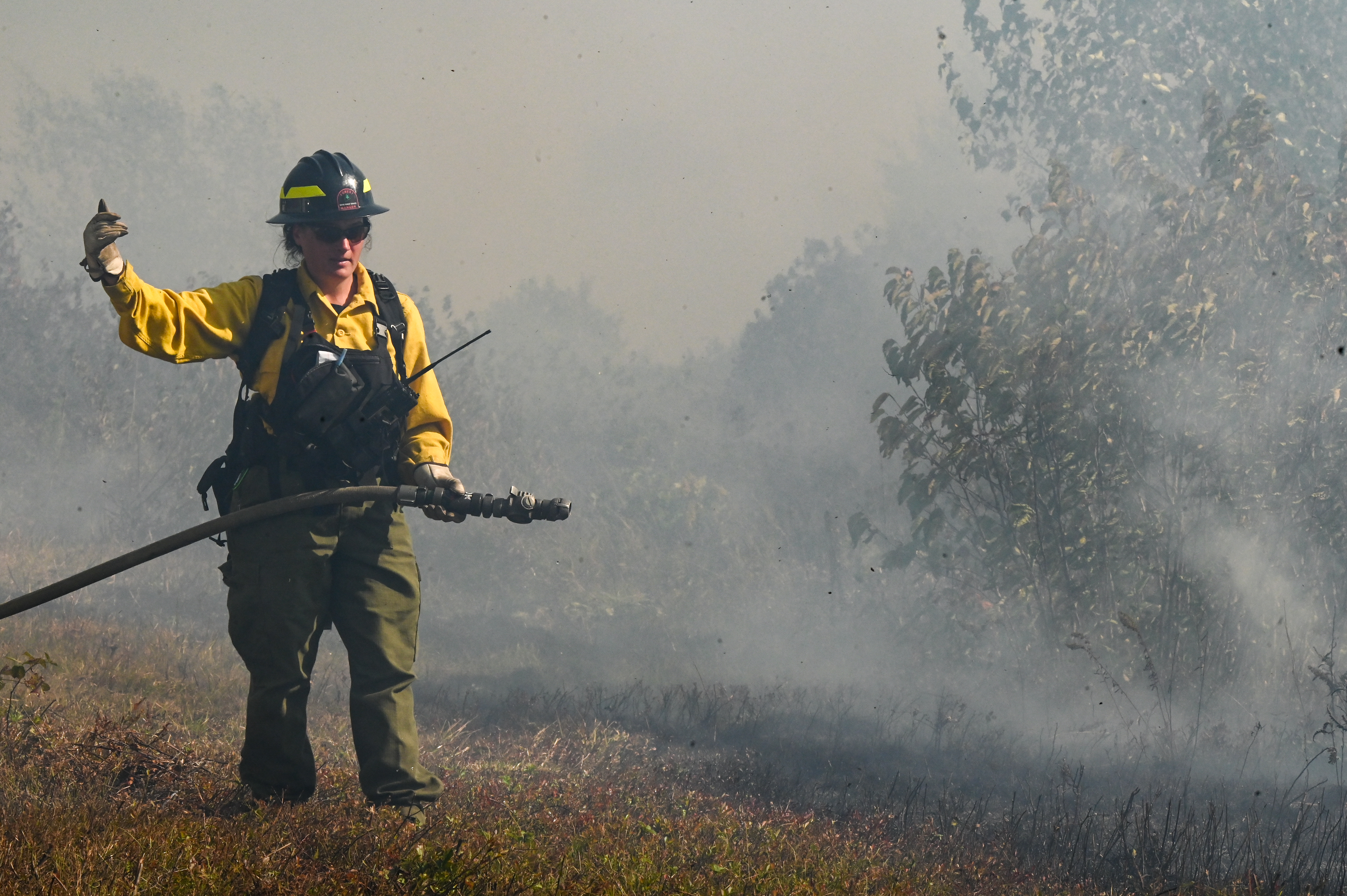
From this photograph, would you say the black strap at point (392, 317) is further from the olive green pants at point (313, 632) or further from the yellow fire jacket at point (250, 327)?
the olive green pants at point (313, 632)

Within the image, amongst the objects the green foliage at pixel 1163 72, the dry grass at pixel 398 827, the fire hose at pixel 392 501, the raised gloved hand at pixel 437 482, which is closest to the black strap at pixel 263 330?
the fire hose at pixel 392 501

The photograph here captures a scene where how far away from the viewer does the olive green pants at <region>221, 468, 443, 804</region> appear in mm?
3686

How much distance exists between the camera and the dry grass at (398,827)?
2.60 metres

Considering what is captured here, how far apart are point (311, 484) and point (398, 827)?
3.83 feet

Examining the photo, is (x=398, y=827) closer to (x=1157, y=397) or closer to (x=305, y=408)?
(x=305, y=408)

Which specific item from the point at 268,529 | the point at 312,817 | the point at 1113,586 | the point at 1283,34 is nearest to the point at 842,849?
the point at 312,817

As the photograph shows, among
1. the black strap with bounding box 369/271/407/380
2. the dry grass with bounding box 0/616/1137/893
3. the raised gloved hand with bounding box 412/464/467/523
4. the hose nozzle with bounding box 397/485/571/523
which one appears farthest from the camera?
the black strap with bounding box 369/271/407/380

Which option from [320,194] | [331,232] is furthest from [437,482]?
[320,194]

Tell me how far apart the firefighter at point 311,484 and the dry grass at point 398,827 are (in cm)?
22

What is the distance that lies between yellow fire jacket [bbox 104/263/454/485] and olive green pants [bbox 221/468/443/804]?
34 centimetres

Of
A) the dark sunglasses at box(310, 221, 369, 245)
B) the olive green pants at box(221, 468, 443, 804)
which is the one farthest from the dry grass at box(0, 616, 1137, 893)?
the dark sunglasses at box(310, 221, 369, 245)

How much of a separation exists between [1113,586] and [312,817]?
6.41m

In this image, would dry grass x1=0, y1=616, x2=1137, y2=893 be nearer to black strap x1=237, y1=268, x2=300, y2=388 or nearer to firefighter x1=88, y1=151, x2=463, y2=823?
firefighter x1=88, y1=151, x2=463, y2=823

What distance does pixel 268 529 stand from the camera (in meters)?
3.69
